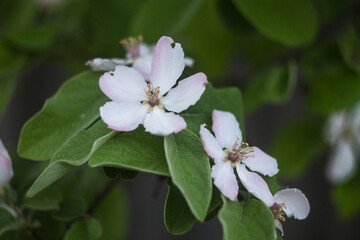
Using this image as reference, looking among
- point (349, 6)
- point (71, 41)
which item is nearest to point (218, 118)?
point (349, 6)

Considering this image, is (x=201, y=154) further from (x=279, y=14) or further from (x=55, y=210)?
(x=279, y=14)

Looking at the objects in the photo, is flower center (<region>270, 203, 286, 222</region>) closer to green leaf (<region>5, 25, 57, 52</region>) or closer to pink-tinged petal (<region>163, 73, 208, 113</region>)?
pink-tinged petal (<region>163, 73, 208, 113</region>)

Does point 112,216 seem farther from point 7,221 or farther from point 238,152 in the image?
point 238,152

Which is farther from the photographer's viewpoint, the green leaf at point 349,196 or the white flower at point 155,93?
the green leaf at point 349,196

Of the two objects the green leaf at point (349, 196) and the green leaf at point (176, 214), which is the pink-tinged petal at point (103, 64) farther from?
the green leaf at point (349, 196)

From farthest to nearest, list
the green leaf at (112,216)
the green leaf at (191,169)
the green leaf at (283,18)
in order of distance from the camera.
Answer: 1. the green leaf at (112,216)
2. the green leaf at (283,18)
3. the green leaf at (191,169)

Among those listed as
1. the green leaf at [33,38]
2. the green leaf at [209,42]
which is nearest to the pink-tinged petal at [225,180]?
the green leaf at [33,38]

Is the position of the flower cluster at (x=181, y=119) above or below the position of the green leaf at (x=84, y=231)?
above

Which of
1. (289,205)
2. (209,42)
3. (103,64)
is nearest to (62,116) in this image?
(103,64)
